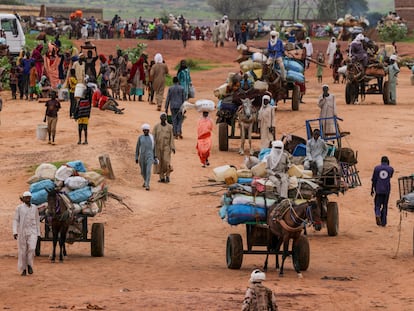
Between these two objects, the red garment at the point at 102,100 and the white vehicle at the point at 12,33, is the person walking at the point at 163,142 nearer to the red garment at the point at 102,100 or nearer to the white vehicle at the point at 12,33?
the red garment at the point at 102,100

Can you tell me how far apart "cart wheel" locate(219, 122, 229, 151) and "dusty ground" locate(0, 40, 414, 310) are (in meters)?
0.25

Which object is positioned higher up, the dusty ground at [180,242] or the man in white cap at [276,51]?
the man in white cap at [276,51]

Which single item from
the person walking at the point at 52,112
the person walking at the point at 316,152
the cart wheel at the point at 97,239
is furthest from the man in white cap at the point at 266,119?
the cart wheel at the point at 97,239

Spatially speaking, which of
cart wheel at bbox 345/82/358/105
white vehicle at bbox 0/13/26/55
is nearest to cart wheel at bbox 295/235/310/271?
cart wheel at bbox 345/82/358/105

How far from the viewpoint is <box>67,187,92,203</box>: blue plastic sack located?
1958 cm

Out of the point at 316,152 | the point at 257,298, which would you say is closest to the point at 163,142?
the point at 316,152

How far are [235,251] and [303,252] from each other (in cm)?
97

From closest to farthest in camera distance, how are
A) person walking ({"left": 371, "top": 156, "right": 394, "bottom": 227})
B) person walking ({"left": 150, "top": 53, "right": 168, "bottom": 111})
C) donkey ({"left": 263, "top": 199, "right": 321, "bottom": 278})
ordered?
donkey ({"left": 263, "top": 199, "right": 321, "bottom": 278}), person walking ({"left": 371, "top": 156, "right": 394, "bottom": 227}), person walking ({"left": 150, "top": 53, "right": 168, "bottom": 111})

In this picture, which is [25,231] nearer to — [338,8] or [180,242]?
[180,242]

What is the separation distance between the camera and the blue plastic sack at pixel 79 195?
64.2 ft

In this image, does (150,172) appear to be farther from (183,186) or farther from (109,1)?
(109,1)

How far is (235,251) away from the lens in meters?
18.8

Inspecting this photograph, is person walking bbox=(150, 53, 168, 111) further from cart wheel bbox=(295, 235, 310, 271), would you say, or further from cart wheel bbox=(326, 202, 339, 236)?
cart wheel bbox=(295, 235, 310, 271)

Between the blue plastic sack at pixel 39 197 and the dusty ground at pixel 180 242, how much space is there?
2.88 feet
